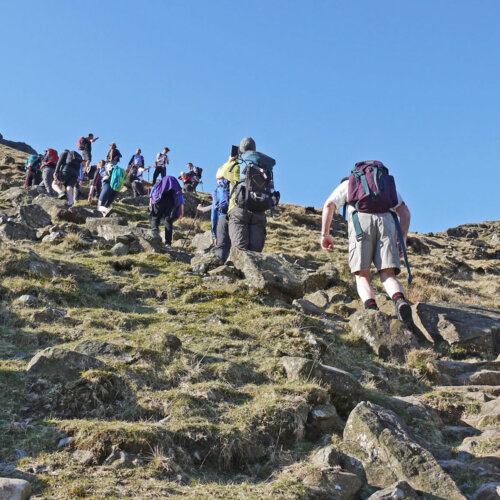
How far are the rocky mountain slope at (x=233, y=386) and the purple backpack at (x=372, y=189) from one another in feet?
4.38

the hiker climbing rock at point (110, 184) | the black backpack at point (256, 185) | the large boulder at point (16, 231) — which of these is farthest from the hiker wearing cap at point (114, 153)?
the black backpack at point (256, 185)

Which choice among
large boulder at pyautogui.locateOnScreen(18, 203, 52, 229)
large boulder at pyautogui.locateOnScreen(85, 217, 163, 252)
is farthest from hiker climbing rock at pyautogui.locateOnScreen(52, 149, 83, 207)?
large boulder at pyautogui.locateOnScreen(85, 217, 163, 252)

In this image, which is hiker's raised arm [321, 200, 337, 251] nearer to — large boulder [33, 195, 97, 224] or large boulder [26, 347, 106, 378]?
large boulder [26, 347, 106, 378]

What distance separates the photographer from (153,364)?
559 centimetres

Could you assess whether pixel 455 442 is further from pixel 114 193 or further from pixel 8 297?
pixel 114 193

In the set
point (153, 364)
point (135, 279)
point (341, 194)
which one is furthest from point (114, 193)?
point (153, 364)

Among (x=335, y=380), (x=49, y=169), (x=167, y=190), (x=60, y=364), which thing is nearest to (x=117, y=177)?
(x=167, y=190)

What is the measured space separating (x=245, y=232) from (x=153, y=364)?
14.8 feet

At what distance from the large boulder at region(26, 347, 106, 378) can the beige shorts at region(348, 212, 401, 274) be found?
3.57m

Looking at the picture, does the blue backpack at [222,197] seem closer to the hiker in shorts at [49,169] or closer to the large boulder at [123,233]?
the large boulder at [123,233]

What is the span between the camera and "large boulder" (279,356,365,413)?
5.34 meters

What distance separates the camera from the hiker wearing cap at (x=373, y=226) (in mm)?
7438

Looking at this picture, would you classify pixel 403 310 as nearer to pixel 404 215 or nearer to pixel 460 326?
pixel 460 326

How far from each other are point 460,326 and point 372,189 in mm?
2122
